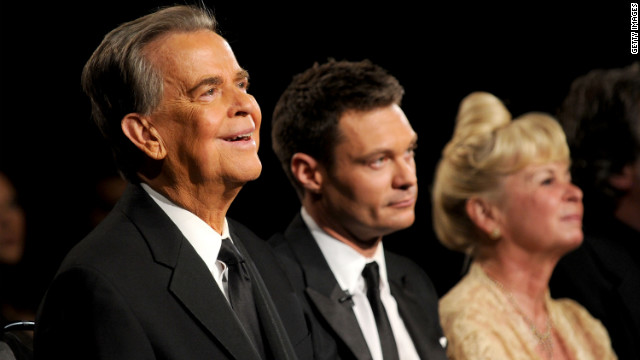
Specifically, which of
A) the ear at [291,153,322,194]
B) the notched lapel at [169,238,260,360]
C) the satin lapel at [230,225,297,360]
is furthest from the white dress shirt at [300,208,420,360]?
the notched lapel at [169,238,260,360]

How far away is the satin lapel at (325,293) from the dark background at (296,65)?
698 millimetres

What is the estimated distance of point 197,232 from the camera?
6.56 ft

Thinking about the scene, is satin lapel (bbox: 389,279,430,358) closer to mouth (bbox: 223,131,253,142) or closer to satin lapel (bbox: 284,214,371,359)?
satin lapel (bbox: 284,214,371,359)

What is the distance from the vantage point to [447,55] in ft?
13.2

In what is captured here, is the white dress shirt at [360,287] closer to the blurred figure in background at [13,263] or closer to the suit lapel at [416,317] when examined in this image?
the suit lapel at [416,317]

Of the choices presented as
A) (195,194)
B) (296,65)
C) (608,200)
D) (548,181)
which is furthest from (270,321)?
(608,200)

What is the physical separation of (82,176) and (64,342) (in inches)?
63.9

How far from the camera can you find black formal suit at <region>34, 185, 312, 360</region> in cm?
171

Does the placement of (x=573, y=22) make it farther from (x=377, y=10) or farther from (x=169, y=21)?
(x=169, y=21)

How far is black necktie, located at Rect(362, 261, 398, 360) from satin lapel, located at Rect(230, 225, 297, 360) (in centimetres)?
55

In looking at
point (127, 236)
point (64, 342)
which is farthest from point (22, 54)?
point (64, 342)

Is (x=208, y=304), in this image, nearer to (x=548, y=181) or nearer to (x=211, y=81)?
(x=211, y=81)

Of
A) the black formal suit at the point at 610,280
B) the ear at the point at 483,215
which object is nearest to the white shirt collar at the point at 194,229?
the ear at the point at 483,215

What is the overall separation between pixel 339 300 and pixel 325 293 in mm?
47
